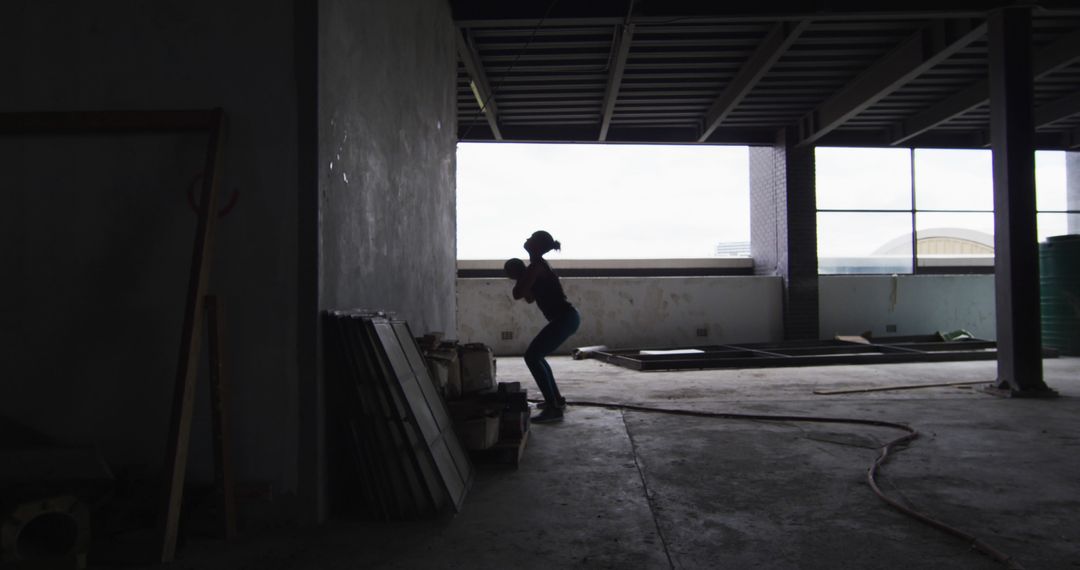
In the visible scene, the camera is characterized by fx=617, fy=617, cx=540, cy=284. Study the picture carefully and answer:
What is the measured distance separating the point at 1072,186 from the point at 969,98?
7.57 m

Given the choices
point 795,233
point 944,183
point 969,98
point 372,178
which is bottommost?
point 372,178

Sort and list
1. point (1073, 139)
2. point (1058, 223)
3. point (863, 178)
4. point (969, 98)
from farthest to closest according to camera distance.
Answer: point (1058, 223)
point (863, 178)
point (1073, 139)
point (969, 98)

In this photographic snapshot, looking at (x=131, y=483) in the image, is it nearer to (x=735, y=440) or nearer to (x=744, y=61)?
(x=735, y=440)

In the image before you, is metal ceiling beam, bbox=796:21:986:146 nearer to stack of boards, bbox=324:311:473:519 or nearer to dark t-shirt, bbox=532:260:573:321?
dark t-shirt, bbox=532:260:573:321

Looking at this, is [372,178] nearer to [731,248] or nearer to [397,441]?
[397,441]

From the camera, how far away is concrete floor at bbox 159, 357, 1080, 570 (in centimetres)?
Answer: 254

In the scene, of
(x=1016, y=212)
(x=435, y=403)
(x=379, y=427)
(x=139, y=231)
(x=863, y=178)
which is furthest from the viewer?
(x=863, y=178)

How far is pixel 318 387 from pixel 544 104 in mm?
8429

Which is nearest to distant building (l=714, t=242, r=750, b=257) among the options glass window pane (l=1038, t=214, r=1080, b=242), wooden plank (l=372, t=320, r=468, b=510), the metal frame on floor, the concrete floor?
the metal frame on floor

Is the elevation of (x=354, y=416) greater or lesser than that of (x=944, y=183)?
lesser

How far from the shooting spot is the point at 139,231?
290cm

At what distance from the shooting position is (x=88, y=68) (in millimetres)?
2932

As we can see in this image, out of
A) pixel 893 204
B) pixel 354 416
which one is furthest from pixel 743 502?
pixel 893 204

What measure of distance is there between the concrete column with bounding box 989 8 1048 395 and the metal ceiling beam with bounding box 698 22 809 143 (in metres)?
2.06
